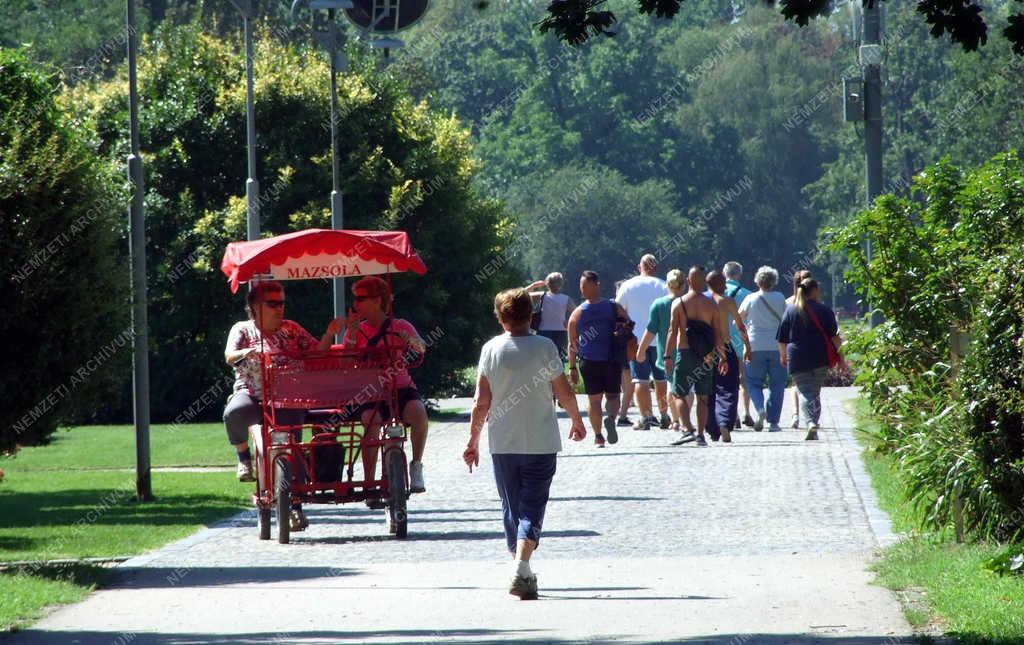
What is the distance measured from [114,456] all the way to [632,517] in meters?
9.99

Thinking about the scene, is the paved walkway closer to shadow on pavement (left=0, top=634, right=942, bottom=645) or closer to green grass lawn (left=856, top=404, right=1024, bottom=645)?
shadow on pavement (left=0, top=634, right=942, bottom=645)

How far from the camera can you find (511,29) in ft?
320

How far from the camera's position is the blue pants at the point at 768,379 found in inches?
818

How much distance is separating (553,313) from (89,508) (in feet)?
31.9

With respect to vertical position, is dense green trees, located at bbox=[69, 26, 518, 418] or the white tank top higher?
dense green trees, located at bbox=[69, 26, 518, 418]

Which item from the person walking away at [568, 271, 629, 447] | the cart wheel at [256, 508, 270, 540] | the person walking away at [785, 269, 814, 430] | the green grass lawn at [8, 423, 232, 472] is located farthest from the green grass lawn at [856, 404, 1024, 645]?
the green grass lawn at [8, 423, 232, 472]

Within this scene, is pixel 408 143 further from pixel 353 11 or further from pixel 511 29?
pixel 511 29

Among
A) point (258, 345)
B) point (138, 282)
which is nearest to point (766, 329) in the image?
point (138, 282)

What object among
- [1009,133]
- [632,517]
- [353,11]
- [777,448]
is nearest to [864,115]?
[777,448]

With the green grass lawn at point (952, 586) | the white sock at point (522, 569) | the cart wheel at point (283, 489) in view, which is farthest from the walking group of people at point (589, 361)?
the green grass lawn at point (952, 586)

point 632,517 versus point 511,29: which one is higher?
point 511,29

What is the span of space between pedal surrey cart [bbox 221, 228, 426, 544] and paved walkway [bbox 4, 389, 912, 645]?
318mm

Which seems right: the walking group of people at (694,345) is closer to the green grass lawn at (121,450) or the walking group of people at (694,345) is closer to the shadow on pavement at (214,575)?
the green grass lawn at (121,450)

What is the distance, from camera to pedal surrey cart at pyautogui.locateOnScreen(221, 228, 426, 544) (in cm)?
1194
